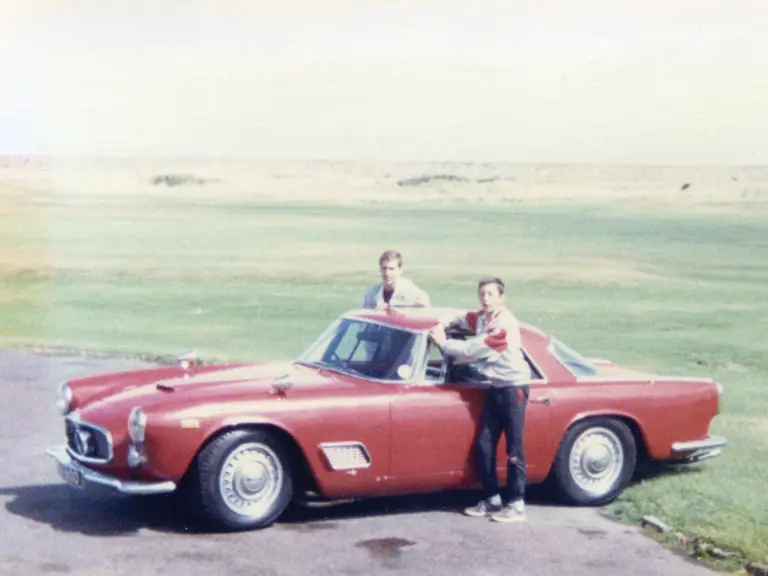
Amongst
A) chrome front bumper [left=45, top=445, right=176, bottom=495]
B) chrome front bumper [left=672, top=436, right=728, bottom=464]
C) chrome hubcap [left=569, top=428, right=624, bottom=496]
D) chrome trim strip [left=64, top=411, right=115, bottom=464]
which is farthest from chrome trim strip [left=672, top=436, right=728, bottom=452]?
chrome trim strip [left=64, top=411, right=115, bottom=464]

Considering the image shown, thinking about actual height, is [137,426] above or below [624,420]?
above

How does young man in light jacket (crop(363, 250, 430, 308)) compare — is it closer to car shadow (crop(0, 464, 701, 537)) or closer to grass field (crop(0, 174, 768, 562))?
car shadow (crop(0, 464, 701, 537))

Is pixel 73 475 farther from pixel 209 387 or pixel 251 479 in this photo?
pixel 251 479

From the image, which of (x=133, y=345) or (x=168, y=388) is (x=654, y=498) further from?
(x=133, y=345)

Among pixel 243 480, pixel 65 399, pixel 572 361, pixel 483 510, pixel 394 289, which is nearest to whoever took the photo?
pixel 243 480

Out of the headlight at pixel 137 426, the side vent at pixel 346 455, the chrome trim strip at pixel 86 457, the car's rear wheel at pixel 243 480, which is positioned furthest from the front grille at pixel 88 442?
the side vent at pixel 346 455

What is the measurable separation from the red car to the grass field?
3114mm

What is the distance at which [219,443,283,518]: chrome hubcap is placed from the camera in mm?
6820

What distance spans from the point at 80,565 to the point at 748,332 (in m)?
13.5

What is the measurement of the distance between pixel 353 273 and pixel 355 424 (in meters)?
17.7

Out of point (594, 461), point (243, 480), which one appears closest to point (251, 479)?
point (243, 480)

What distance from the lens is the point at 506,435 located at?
24.1 ft

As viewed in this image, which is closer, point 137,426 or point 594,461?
point 137,426

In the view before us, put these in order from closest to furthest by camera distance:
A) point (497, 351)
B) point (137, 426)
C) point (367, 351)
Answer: point (137, 426)
point (497, 351)
point (367, 351)
